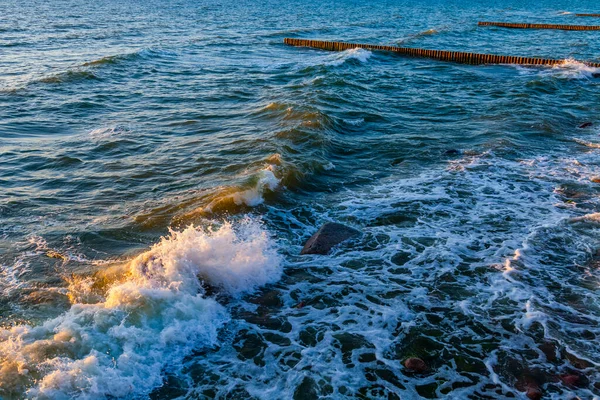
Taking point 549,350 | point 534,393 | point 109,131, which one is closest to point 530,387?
point 534,393

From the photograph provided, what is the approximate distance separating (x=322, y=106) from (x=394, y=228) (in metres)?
10.0

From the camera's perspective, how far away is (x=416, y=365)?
7.11 metres

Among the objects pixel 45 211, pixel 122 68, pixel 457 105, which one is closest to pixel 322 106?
pixel 457 105

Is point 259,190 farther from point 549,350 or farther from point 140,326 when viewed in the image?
point 549,350

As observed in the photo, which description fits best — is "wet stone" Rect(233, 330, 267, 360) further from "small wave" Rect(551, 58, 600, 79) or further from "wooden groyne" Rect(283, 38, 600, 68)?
"wooden groyne" Rect(283, 38, 600, 68)

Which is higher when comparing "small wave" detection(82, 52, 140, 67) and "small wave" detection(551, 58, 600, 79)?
"small wave" detection(82, 52, 140, 67)

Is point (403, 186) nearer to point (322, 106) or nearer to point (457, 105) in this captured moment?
point (322, 106)

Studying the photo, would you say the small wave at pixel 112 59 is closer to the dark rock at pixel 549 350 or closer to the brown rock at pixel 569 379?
the dark rock at pixel 549 350

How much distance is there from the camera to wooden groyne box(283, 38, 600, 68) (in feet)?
97.7

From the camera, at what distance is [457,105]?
68.7 ft

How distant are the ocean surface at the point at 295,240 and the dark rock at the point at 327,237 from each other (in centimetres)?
21

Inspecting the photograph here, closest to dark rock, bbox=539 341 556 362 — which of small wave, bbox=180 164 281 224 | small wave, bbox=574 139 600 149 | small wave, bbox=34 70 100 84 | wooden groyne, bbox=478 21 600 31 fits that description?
small wave, bbox=180 164 281 224

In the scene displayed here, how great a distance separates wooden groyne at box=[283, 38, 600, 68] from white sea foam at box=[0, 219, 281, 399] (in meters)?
25.2

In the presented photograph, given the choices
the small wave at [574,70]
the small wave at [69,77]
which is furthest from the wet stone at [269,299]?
the small wave at [574,70]
